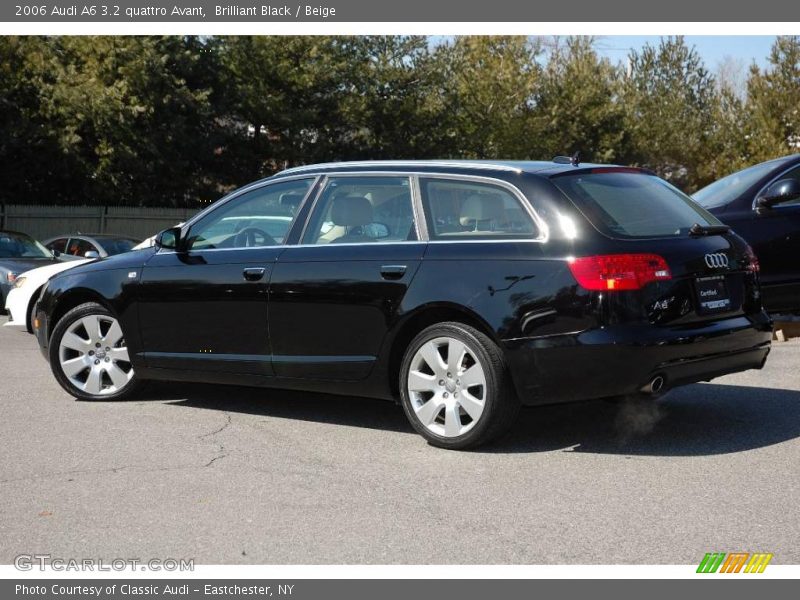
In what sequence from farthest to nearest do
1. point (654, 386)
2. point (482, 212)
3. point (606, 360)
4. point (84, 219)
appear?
point (84, 219), point (482, 212), point (654, 386), point (606, 360)

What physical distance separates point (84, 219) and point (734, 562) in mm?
32103

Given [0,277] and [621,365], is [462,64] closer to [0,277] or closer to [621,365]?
[0,277]

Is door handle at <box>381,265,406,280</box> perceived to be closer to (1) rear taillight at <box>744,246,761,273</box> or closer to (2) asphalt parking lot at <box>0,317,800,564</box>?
(2) asphalt parking lot at <box>0,317,800,564</box>

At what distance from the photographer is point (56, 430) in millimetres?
7211

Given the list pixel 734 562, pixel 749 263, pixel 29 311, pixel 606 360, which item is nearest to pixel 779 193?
pixel 749 263

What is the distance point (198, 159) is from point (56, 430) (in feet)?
108

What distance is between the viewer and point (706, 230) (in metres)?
6.64

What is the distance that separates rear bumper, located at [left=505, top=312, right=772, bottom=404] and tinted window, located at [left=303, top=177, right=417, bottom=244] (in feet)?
3.73

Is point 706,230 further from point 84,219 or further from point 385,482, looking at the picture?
point 84,219

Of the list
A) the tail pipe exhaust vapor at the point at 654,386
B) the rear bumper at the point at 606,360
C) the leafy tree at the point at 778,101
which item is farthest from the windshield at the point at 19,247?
the leafy tree at the point at 778,101

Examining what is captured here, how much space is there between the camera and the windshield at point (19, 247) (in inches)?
685

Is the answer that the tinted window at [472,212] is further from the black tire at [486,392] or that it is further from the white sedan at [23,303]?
the white sedan at [23,303]

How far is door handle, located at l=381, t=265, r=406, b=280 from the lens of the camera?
21.9ft

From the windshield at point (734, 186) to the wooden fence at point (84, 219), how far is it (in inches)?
1007
